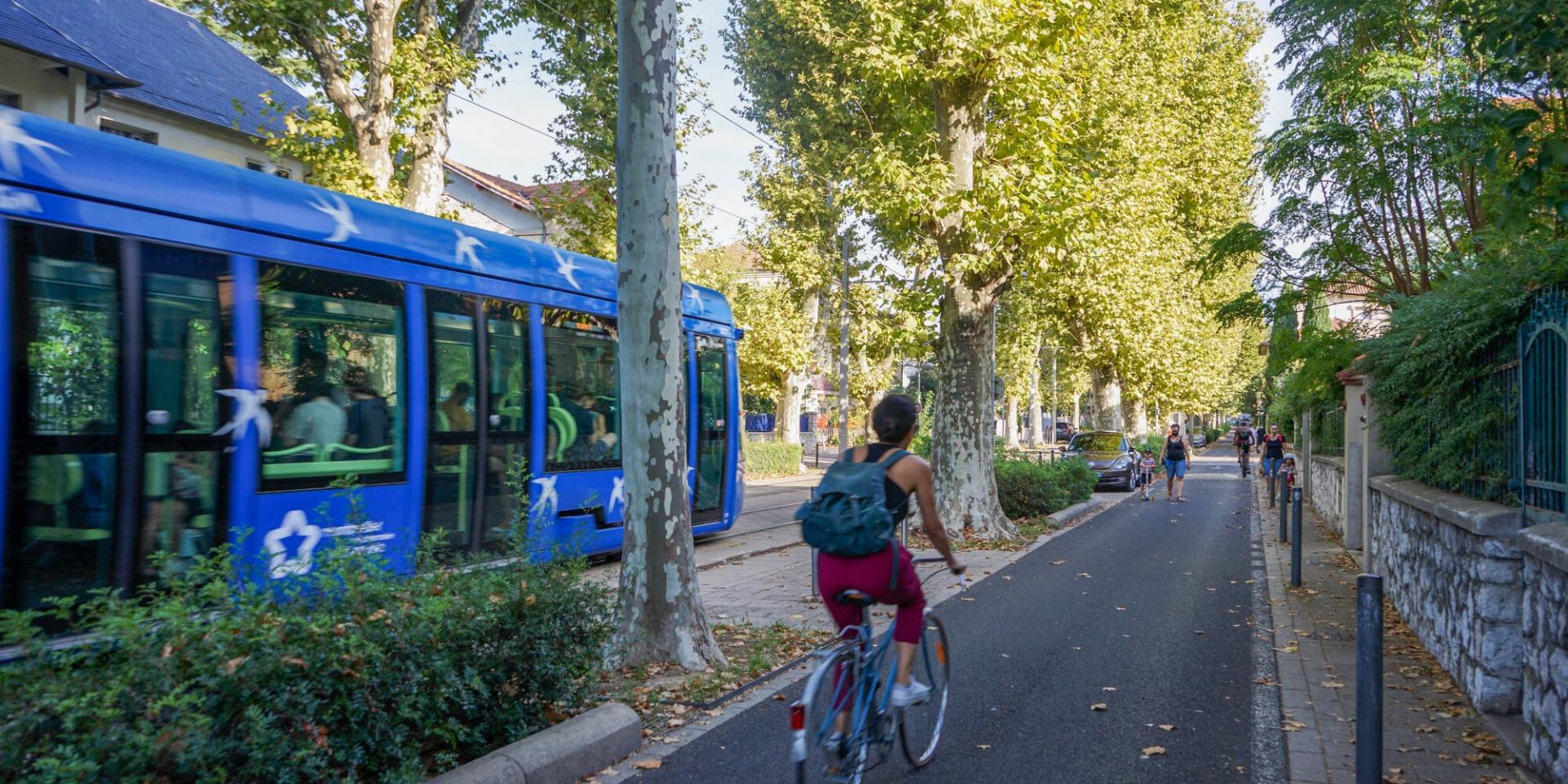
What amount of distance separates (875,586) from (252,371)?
5015 mm

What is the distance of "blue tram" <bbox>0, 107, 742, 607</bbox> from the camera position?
616cm

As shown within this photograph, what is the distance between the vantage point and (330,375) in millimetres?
8391

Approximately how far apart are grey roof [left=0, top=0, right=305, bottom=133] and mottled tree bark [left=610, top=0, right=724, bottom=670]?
570 inches

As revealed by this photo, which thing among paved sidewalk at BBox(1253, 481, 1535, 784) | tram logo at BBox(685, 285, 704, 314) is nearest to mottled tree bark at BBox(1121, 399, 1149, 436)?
tram logo at BBox(685, 285, 704, 314)

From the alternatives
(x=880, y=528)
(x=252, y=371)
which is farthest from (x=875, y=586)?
(x=252, y=371)

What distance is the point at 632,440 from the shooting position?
749 cm

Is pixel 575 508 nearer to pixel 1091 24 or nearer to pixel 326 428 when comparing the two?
pixel 326 428

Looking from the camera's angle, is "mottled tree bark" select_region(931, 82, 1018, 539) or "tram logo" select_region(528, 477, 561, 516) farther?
"mottled tree bark" select_region(931, 82, 1018, 539)

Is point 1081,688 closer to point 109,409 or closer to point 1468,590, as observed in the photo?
point 1468,590

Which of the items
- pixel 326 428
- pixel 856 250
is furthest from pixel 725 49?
pixel 326 428

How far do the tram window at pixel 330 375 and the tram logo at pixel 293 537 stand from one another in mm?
260

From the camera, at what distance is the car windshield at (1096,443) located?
3259 cm

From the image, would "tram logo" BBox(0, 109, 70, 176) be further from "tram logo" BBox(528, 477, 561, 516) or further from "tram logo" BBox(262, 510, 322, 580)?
"tram logo" BBox(528, 477, 561, 516)

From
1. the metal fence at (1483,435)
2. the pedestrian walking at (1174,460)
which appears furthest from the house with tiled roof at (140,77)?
the pedestrian walking at (1174,460)
